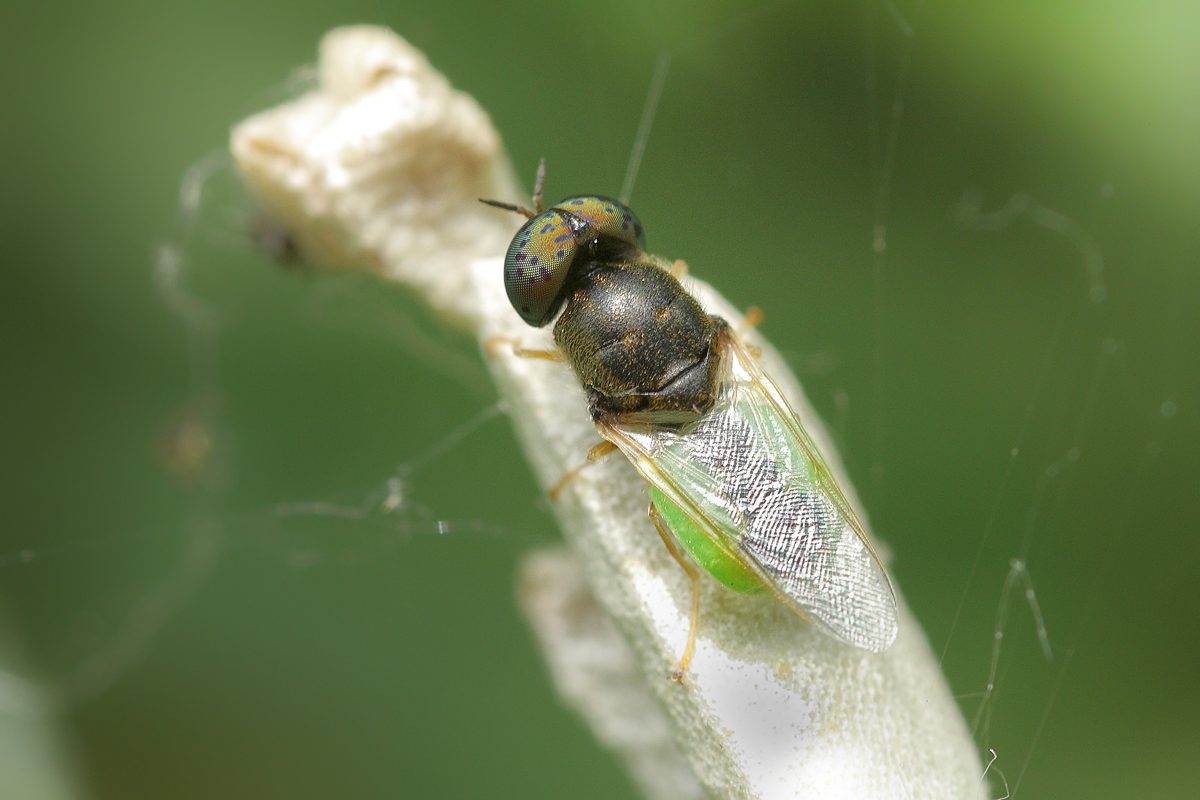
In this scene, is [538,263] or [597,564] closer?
[597,564]

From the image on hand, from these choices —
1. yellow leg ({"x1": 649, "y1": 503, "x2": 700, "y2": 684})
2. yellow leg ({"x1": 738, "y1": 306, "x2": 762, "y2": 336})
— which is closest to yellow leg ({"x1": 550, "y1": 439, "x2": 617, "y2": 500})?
yellow leg ({"x1": 649, "y1": 503, "x2": 700, "y2": 684})

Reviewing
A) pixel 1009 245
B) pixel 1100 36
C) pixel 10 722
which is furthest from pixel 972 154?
pixel 10 722

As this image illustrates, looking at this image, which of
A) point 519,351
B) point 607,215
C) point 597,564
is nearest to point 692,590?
point 597,564

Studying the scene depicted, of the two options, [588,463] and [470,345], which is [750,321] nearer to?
[588,463]

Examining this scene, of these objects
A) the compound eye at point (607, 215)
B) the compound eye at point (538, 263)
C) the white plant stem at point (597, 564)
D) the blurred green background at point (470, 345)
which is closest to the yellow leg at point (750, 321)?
the white plant stem at point (597, 564)

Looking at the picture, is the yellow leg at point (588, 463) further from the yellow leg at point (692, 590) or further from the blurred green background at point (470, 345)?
the blurred green background at point (470, 345)
